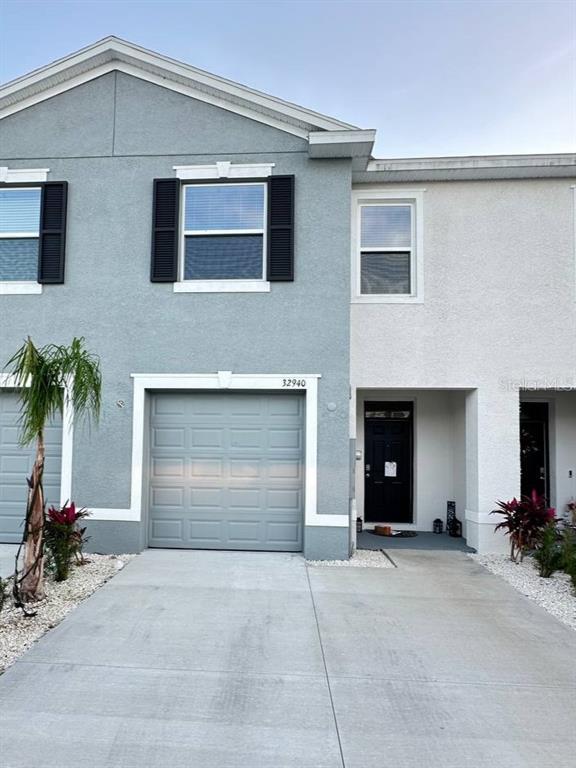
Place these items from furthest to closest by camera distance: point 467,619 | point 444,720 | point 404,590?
point 404,590
point 467,619
point 444,720

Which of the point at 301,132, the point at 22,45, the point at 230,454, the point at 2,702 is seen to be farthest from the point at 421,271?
the point at 22,45

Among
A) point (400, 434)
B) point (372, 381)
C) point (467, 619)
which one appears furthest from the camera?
point (400, 434)

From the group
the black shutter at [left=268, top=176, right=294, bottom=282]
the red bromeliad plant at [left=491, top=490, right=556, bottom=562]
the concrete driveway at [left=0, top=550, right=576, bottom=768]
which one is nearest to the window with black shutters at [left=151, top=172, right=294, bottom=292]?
the black shutter at [left=268, top=176, right=294, bottom=282]

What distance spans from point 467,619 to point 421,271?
5081 mm

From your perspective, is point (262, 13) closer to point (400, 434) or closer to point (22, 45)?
point (22, 45)

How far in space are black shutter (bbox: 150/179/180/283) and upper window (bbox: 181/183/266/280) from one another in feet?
0.57

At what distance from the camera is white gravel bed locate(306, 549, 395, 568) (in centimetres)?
674

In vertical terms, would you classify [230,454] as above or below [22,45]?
below

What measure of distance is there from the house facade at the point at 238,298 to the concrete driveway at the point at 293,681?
1687mm

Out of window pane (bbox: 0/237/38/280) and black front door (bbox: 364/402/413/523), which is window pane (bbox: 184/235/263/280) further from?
black front door (bbox: 364/402/413/523)

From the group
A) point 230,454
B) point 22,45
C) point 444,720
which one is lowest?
point 444,720

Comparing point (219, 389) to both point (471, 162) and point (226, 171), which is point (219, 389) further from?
point (471, 162)

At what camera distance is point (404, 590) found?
584cm

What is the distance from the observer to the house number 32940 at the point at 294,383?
7105 millimetres
